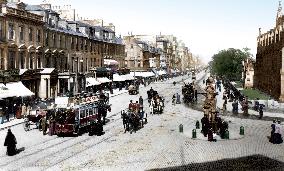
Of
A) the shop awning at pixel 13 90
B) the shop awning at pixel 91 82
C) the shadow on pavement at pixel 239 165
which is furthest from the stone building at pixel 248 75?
the shadow on pavement at pixel 239 165

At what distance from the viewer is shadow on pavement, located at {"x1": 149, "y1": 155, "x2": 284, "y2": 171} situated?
18.0m

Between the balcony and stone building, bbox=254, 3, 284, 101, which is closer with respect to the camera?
the balcony

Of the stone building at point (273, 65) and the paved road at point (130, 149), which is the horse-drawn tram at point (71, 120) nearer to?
the paved road at point (130, 149)

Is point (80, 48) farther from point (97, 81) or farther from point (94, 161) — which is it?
point (94, 161)

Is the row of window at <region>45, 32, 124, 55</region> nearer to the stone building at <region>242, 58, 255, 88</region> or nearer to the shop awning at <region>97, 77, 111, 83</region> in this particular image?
the shop awning at <region>97, 77, 111, 83</region>

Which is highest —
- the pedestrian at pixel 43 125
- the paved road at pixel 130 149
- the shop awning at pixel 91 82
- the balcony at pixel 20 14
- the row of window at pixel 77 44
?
the balcony at pixel 20 14

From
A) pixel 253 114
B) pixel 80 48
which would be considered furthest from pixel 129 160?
pixel 80 48

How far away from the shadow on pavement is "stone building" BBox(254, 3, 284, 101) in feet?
105

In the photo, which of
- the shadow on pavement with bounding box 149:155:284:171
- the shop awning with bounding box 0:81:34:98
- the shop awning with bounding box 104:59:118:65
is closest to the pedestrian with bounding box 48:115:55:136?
the shop awning with bounding box 0:81:34:98

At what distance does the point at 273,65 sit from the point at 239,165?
43.9m

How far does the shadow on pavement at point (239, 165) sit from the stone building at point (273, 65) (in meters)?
32.2

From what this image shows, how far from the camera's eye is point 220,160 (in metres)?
19.6

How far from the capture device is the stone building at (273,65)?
2024 inches

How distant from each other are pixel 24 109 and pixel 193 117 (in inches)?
615
